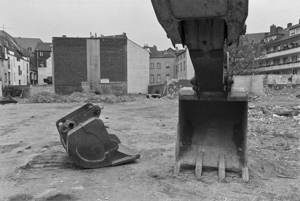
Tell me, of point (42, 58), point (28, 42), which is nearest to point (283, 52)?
point (42, 58)

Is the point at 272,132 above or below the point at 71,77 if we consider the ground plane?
below

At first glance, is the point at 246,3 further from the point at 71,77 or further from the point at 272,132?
the point at 71,77

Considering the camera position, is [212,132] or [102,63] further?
[102,63]

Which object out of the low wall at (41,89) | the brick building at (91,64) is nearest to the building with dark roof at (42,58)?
the low wall at (41,89)

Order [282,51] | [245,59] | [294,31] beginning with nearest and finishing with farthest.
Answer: [245,59], [294,31], [282,51]

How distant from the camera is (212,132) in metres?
4.43

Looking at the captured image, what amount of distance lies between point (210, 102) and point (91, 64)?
3598cm

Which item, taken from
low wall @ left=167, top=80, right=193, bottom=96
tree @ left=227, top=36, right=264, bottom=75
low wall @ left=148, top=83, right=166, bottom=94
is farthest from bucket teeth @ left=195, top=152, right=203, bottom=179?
tree @ left=227, top=36, right=264, bottom=75

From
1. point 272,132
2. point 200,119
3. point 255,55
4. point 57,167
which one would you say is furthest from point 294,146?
point 255,55

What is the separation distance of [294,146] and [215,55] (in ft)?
13.5

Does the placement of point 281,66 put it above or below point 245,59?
below

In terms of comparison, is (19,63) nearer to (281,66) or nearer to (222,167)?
(281,66)

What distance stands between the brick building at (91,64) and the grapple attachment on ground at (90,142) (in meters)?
34.4

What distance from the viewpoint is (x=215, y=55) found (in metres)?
3.15
